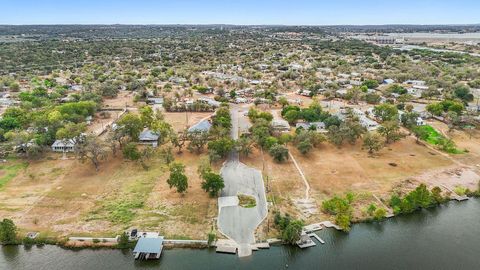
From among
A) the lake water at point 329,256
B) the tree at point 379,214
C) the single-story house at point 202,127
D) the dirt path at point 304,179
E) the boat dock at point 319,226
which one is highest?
the single-story house at point 202,127

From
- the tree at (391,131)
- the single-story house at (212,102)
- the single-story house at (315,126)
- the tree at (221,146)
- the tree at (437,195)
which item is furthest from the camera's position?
the single-story house at (212,102)

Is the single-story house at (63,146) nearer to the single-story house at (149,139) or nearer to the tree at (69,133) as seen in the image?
the tree at (69,133)

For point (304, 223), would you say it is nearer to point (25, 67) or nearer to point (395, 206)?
point (395, 206)

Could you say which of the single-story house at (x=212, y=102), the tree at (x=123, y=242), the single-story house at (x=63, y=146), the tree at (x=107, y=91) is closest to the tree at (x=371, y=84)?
the single-story house at (x=212, y=102)

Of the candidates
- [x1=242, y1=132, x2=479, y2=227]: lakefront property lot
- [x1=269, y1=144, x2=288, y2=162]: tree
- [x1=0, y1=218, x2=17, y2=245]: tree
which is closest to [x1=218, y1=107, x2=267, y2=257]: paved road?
[x1=242, y1=132, x2=479, y2=227]: lakefront property lot

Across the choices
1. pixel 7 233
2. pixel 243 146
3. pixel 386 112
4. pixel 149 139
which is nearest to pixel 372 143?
pixel 386 112

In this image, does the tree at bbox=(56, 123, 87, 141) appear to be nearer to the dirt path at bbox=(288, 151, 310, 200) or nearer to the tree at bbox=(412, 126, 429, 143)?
the dirt path at bbox=(288, 151, 310, 200)
